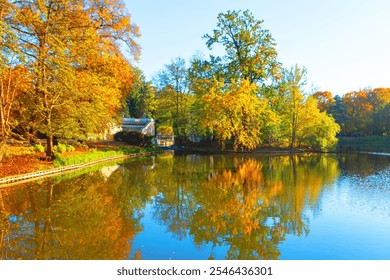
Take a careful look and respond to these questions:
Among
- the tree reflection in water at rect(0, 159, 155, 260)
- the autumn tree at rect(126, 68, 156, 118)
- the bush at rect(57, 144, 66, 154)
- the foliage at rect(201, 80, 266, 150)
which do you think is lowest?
the tree reflection in water at rect(0, 159, 155, 260)

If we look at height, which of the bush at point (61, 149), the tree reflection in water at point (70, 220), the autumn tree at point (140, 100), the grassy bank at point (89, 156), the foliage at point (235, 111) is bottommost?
the tree reflection in water at point (70, 220)

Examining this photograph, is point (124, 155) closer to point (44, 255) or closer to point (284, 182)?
point (284, 182)

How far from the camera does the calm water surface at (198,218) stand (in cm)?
872

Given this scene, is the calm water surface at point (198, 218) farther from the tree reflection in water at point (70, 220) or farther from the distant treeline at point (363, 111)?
the distant treeline at point (363, 111)

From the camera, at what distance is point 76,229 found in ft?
34.3

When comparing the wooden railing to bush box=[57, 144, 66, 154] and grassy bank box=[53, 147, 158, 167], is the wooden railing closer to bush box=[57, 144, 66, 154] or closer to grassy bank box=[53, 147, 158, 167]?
grassy bank box=[53, 147, 158, 167]

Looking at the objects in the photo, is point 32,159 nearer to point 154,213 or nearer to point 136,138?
point 154,213

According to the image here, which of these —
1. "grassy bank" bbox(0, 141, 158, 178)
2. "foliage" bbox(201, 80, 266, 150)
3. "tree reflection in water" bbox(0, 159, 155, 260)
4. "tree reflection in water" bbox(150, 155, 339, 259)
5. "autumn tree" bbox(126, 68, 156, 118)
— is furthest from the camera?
"autumn tree" bbox(126, 68, 156, 118)

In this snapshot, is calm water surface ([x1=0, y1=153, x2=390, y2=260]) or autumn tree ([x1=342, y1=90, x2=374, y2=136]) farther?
autumn tree ([x1=342, y1=90, x2=374, y2=136])

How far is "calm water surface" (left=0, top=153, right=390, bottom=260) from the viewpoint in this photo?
28.6ft

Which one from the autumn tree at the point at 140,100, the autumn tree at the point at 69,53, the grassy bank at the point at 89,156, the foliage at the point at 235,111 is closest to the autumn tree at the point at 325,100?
the autumn tree at the point at 140,100

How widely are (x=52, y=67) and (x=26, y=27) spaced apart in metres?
2.46

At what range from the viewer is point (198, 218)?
38.7ft

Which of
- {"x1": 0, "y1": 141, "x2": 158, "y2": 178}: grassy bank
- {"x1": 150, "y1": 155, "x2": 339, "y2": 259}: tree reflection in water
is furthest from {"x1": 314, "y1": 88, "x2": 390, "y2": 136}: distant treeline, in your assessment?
{"x1": 0, "y1": 141, "x2": 158, "y2": 178}: grassy bank
